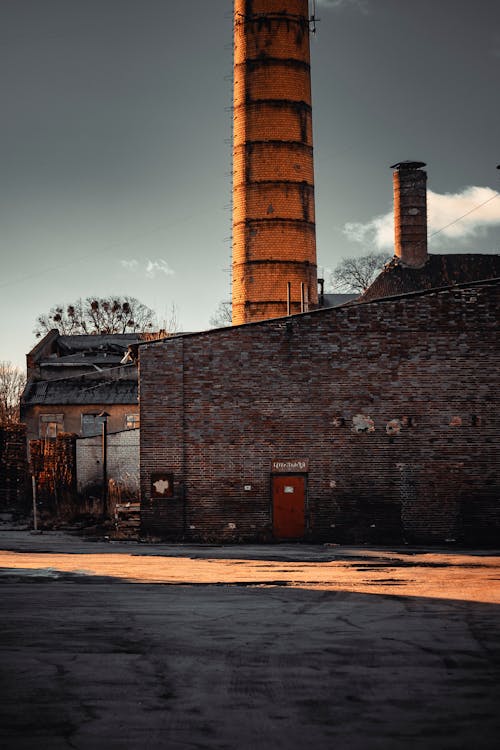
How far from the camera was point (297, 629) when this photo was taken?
966 cm

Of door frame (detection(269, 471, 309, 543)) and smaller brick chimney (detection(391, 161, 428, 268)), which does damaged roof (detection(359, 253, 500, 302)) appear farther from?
door frame (detection(269, 471, 309, 543))

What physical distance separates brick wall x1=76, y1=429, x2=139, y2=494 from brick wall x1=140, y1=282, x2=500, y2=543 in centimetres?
892

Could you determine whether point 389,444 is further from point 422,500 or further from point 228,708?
point 228,708

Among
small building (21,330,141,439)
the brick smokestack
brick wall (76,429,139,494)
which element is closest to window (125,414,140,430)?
small building (21,330,141,439)

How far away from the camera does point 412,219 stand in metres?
39.8

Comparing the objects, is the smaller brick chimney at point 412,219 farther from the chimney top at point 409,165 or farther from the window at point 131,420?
the window at point 131,420

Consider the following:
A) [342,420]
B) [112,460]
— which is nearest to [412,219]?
[112,460]

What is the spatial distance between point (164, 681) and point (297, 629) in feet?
8.34

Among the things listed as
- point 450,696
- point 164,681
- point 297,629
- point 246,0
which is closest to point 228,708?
point 164,681

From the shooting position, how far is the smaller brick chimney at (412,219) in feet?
130

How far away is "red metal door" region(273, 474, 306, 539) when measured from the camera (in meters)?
21.9

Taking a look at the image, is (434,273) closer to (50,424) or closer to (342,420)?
(50,424)

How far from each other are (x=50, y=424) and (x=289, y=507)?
24309 millimetres

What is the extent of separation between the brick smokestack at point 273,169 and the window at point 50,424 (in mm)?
10740
